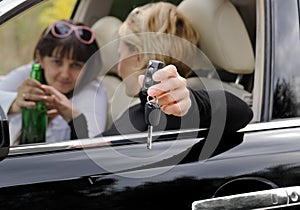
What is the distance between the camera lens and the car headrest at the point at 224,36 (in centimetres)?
303

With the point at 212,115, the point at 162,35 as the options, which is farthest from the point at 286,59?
the point at 162,35

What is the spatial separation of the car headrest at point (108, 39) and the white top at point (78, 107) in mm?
116

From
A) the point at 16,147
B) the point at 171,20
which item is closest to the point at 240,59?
the point at 171,20

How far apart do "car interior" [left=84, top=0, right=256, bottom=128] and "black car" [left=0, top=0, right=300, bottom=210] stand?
0.15 m

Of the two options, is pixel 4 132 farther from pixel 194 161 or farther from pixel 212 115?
pixel 212 115

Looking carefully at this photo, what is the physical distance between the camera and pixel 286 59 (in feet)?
8.61

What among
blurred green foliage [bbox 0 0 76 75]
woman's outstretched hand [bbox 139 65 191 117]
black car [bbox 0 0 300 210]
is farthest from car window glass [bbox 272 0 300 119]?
blurred green foliage [bbox 0 0 76 75]

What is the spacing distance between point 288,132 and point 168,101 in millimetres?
503

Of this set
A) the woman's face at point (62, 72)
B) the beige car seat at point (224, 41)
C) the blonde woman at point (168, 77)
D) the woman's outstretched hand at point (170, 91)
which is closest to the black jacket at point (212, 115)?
the blonde woman at point (168, 77)

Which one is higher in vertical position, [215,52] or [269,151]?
[215,52]

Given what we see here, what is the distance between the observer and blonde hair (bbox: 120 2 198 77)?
9.95 ft

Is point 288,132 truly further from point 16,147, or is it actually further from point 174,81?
point 16,147

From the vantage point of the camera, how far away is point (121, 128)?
2.74m

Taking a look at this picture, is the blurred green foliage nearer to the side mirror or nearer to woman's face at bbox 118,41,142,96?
woman's face at bbox 118,41,142,96
